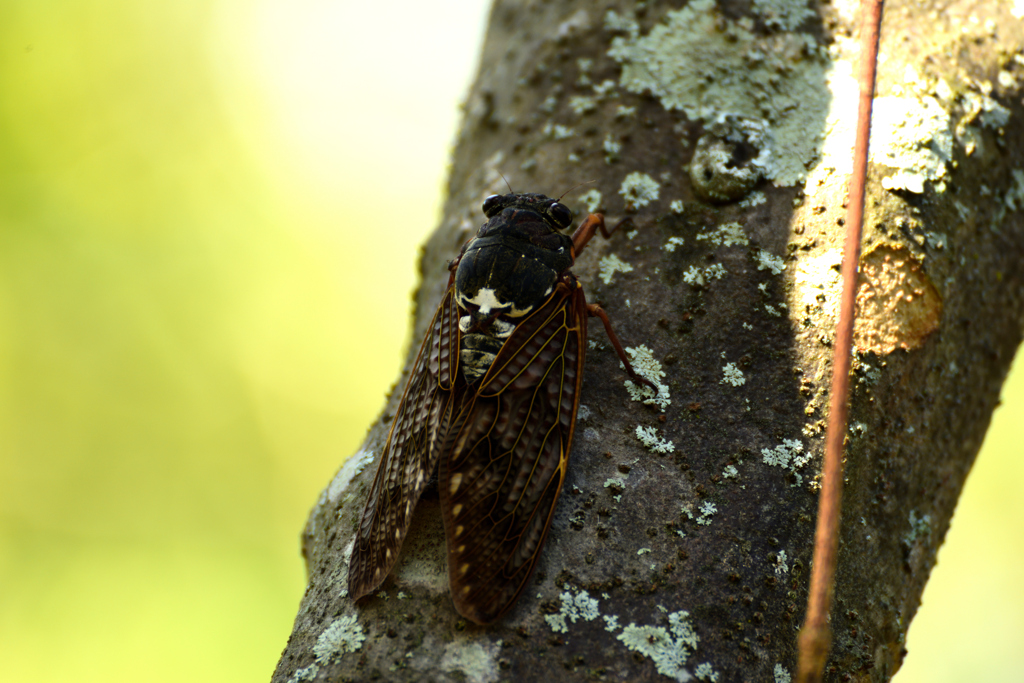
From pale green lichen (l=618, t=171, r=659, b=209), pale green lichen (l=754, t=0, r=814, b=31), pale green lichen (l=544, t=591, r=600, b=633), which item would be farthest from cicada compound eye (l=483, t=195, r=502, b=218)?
pale green lichen (l=544, t=591, r=600, b=633)

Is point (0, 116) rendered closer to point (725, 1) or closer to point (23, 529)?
point (23, 529)

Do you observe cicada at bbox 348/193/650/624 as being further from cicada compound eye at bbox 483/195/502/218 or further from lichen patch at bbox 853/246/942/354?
lichen patch at bbox 853/246/942/354

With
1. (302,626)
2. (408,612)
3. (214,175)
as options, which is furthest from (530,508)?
(214,175)

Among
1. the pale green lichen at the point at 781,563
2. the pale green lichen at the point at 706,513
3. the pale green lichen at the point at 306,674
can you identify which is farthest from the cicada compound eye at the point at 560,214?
the pale green lichen at the point at 306,674

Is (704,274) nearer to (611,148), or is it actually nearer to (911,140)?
(611,148)

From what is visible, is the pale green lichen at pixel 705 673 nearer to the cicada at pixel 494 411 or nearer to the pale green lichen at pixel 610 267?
the cicada at pixel 494 411
